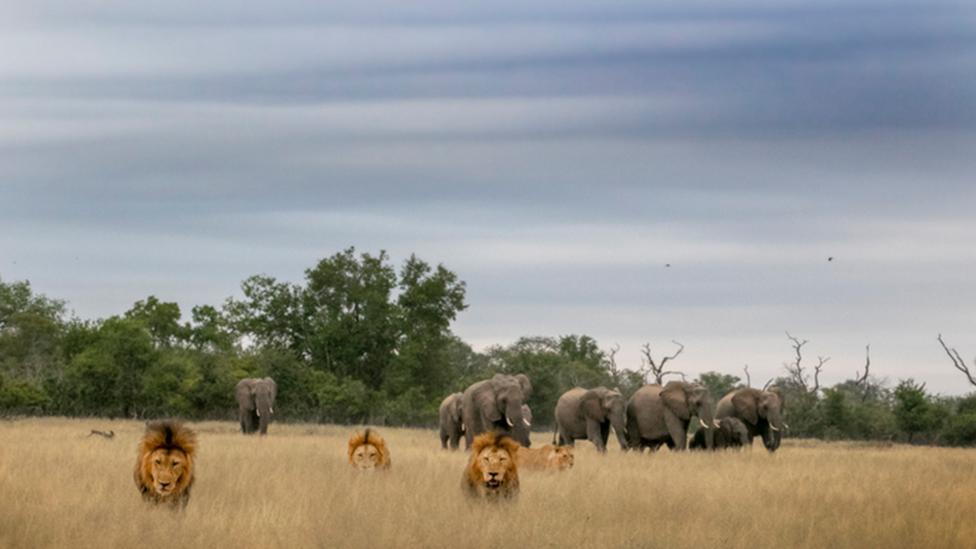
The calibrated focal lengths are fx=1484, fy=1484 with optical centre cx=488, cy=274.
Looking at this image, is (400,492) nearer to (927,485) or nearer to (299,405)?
(927,485)

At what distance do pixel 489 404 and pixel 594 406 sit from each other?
175 inches

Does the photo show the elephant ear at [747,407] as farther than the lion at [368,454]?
Yes

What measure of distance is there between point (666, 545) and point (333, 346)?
164ft

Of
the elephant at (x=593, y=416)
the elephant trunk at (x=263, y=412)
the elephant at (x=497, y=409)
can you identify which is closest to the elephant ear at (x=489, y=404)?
the elephant at (x=497, y=409)

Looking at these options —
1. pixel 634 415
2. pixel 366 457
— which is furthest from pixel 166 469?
pixel 634 415

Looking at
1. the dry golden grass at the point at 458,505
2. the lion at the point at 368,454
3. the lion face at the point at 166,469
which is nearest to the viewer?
the dry golden grass at the point at 458,505

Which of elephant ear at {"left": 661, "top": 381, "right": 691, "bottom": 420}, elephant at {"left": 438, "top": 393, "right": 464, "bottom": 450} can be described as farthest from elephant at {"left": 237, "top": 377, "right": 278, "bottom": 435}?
elephant ear at {"left": 661, "top": 381, "right": 691, "bottom": 420}

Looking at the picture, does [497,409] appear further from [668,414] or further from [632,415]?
[632,415]

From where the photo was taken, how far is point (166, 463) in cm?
1569

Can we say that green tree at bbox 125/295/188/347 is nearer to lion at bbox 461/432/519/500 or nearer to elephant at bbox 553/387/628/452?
elephant at bbox 553/387/628/452

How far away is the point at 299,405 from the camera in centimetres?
5566

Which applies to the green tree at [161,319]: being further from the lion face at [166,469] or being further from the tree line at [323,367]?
the lion face at [166,469]

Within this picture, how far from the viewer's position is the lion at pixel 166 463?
1569 cm

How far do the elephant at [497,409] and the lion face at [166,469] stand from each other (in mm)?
14349
